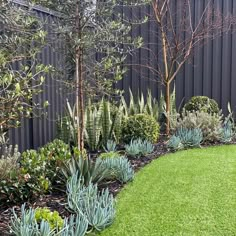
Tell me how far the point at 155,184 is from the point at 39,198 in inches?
47.4

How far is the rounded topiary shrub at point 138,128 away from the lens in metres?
5.46

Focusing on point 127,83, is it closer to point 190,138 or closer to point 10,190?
point 190,138

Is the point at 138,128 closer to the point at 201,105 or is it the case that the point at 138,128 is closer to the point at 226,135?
the point at 226,135

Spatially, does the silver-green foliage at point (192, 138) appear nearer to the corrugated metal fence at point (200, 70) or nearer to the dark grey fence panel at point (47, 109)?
the dark grey fence panel at point (47, 109)

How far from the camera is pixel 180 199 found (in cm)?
346

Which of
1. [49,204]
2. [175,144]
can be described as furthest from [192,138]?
[49,204]

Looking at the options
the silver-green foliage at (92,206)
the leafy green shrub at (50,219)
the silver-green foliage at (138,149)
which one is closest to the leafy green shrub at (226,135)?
the silver-green foliage at (138,149)

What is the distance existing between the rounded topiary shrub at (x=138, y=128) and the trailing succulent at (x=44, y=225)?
112 inches

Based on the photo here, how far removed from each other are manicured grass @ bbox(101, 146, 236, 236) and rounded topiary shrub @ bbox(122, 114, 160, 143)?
0.64 m

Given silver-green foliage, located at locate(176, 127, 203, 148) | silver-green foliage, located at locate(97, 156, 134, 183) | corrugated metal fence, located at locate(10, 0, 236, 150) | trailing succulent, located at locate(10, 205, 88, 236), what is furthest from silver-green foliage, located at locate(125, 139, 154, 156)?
corrugated metal fence, located at locate(10, 0, 236, 150)

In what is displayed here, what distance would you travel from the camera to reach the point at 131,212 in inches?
125

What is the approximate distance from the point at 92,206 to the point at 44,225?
492mm

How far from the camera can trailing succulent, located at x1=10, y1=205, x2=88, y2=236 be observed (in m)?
2.36

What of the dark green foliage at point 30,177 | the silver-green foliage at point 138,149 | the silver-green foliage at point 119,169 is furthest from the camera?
the silver-green foliage at point 138,149
